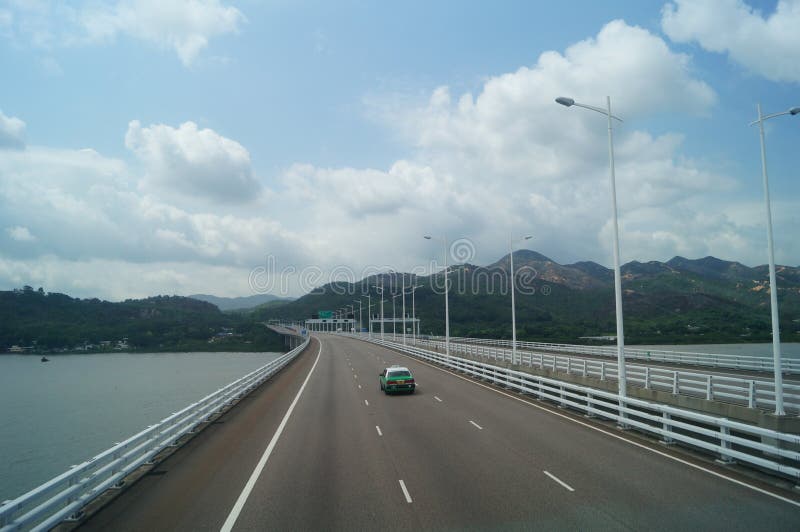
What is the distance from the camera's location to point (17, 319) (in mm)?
157250

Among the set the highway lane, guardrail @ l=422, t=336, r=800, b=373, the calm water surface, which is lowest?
the calm water surface

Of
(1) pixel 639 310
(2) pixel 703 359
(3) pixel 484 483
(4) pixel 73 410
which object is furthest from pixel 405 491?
(1) pixel 639 310

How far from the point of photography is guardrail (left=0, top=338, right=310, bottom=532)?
8.00 m

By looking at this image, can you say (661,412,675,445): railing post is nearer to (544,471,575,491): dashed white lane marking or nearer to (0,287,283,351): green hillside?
(544,471,575,491): dashed white lane marking

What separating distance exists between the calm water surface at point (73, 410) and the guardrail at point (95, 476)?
1099cm

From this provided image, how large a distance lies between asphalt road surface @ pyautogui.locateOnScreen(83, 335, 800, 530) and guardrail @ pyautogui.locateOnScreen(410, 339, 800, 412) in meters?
3.89

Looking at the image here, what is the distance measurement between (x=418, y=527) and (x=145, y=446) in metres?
8.22

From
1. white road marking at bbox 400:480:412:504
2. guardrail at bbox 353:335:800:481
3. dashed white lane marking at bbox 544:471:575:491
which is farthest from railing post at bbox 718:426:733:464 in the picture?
white road marking at bbox 400:480:412:504

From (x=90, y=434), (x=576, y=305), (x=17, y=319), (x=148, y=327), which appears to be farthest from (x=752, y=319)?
(x=17, y=319)

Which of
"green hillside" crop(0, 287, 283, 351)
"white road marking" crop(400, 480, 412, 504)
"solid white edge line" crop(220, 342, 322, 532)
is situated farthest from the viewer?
"green hillside" crop(0, 287, 283, 351)

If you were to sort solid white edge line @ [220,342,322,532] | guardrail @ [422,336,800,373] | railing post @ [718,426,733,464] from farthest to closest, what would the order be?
1. guardrail @ [422,336,800,373]
2. railing post @ [718,426,733,464]
3. solid white edge line @ [220,342,322,532]

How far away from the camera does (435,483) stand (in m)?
10.8

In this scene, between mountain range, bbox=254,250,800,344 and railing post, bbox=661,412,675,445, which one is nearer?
railing post, bbox=661,412,675,445

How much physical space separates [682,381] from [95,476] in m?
19.0
